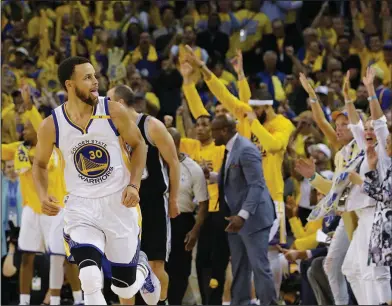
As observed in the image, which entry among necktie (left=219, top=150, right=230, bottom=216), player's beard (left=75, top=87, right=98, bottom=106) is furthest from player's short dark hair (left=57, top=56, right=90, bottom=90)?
necktie (left=219, top=150, right=230, bottom=216)

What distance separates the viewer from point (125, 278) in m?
7.52

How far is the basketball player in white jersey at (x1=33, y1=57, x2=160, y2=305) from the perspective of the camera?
726 centimetres

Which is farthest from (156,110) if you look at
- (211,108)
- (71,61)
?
(71,61)

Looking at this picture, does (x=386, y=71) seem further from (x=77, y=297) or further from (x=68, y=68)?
(x=68, y=68)

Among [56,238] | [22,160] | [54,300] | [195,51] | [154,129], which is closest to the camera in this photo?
[154,129]

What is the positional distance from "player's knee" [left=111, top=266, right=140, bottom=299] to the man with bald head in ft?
9.28

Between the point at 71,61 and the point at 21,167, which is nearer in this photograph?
the point at 71,61

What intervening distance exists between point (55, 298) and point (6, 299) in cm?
138

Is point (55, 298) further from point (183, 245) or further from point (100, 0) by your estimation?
point (100, 0)

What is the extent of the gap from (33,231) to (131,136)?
4598 millimetres

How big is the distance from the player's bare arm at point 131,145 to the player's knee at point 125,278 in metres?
0.54

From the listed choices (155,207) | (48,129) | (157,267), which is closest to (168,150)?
(155,207)

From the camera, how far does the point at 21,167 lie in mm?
11438

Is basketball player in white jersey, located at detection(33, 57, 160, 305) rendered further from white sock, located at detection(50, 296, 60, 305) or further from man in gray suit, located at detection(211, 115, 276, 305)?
white sock, located at detection(50, 296, 60, 305)
